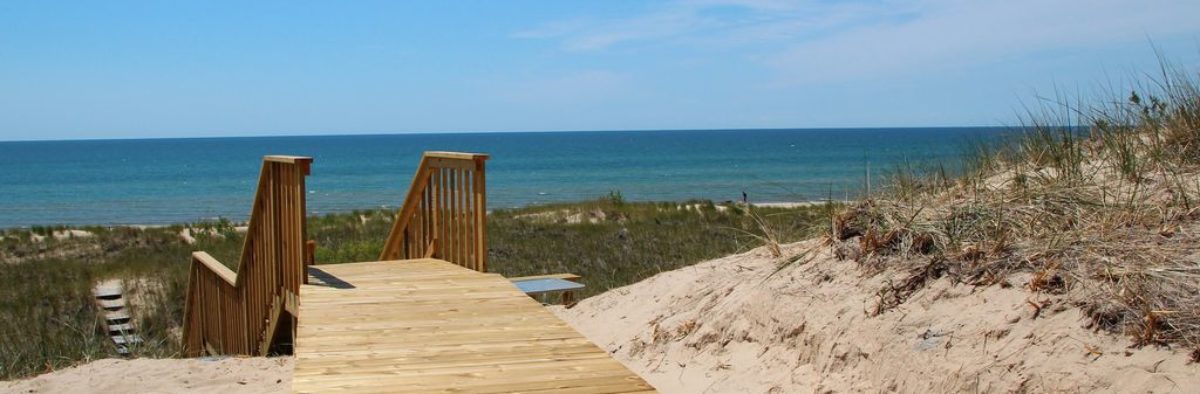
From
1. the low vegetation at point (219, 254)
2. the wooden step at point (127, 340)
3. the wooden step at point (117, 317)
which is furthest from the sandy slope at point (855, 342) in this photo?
the wooden step at point (117, 317)

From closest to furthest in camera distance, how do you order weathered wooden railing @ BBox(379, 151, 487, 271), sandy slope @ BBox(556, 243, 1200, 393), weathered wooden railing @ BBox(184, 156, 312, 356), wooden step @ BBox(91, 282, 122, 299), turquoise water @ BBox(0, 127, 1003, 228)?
sandy slope @ BBox(556, 243, 1200, 393)
weathered wooden railing @ BBox(184, 156, 312, 356)
weathered wooden railing @ BBox(379, 151, 487, 271)
wooden step @ BBox(91, 282, 122, 299)
turquoise water @ BBox(0, 127, 1003, 228)

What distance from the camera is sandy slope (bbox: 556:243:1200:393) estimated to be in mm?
4598

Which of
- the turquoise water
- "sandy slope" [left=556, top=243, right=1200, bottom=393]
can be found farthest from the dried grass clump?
the turquoise water

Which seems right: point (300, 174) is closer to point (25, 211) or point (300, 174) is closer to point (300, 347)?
point (300, 347)

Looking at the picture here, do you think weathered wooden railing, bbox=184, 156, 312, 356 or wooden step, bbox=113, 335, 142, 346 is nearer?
weathered wooden railing, bbox=184, 156, 312, 356

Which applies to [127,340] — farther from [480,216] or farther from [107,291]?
[480,216]

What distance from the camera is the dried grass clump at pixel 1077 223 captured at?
15.9 feet

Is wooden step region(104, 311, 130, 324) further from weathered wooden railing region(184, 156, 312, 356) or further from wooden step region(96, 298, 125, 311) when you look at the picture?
weathered wooden railing region(184, 156, 312, 356)

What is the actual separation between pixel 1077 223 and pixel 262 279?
6463mm

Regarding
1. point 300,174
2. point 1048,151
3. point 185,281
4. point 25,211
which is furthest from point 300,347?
point 25,211

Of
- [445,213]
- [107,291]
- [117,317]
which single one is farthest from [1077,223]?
[107,291]

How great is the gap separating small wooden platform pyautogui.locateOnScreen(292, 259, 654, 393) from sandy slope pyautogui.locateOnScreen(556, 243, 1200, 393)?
102 cm

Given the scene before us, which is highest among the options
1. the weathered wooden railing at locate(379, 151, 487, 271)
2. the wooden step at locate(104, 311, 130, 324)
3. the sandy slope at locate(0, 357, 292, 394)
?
the weathered wooden railing at locate(379, 151, 487, 271)

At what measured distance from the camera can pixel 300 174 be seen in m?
7.37
